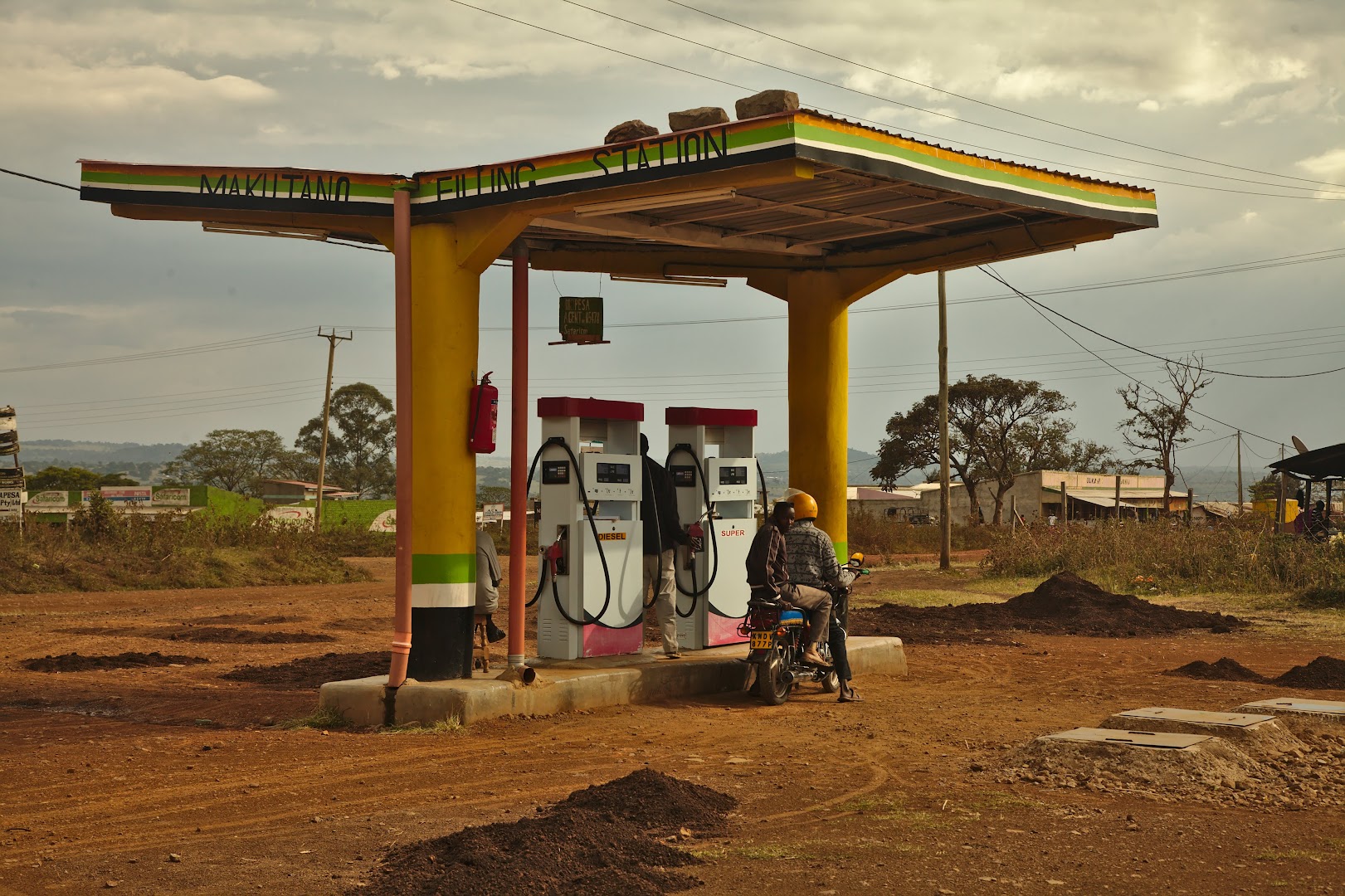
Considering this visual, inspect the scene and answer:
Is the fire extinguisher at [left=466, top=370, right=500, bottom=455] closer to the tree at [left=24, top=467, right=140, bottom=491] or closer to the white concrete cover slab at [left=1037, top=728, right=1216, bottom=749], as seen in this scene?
the white concrete cover slab at [left=1037, top=728, right=1216, bottom=749]

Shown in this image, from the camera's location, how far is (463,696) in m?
9.88

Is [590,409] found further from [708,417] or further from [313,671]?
[313,671]

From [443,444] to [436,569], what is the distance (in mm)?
1041

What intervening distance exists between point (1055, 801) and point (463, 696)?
4.64 metres

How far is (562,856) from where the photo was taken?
19.0ft

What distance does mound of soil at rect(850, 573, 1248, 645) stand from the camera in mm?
18406

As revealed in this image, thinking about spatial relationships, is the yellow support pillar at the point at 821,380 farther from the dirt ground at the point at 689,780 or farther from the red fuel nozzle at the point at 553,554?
the red fuel nozzle at the point at 553,554

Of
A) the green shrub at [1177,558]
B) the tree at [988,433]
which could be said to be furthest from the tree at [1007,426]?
the green shrub at [1177,558]

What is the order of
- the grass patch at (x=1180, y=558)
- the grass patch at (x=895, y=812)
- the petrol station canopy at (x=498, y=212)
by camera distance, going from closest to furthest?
the grass patch at (x=895, y=812)
the petrol station canopy at (x=498, y=212)
the grass patch at (x=1180, y=558)

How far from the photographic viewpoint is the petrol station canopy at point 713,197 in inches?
366

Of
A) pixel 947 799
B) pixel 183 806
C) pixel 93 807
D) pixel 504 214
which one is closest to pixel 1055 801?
pixel 947 799

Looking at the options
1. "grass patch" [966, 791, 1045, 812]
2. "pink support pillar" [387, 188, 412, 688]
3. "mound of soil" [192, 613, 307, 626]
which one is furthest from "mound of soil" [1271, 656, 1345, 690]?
"mound of soil" [192, 613, 307, 626]

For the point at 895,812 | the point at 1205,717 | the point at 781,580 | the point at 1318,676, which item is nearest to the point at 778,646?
the point at 781,580

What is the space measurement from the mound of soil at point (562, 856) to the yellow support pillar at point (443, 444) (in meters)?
3.86
